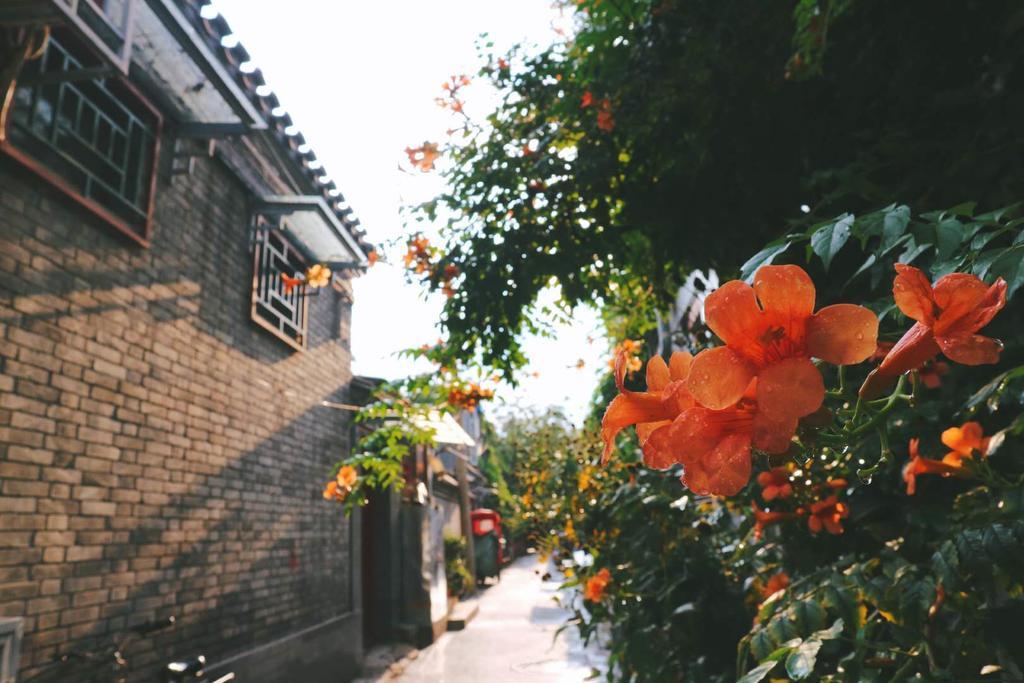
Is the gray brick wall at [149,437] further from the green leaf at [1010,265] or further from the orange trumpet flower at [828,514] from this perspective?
the green leaf at [1010,265]

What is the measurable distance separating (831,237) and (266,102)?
6570mm

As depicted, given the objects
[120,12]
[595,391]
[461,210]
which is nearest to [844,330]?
[461,210]

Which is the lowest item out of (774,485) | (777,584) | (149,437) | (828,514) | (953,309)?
(777,584)

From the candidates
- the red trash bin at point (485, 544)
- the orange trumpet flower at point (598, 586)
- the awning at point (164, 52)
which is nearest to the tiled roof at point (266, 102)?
the awning at point (164, 52)

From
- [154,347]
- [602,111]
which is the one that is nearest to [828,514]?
[602,111]

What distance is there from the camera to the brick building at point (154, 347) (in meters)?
3.90

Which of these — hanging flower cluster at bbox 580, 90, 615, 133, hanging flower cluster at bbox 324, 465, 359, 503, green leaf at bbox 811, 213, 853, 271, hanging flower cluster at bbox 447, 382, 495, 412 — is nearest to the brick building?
hanging flower cluster at bbox 324, 465, 359, 503

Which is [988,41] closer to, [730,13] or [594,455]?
[730,13]

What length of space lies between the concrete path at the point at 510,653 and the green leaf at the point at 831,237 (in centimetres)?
472

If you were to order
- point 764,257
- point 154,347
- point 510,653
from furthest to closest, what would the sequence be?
point 510,653 < point 154,347 < point 764,257

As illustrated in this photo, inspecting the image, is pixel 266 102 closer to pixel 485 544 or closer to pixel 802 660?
pixel 802 660

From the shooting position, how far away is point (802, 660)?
1489mm

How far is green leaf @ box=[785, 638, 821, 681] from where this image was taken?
144 cm

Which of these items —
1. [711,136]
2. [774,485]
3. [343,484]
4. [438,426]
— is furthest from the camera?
[438,426]
